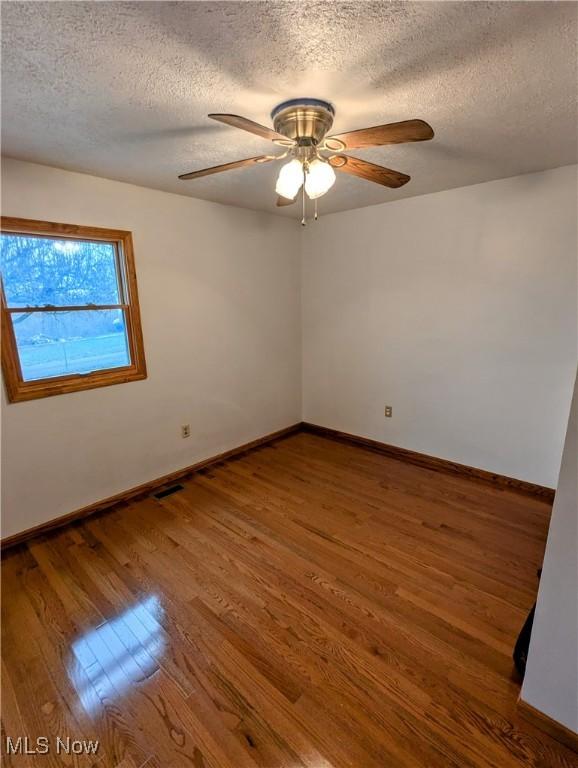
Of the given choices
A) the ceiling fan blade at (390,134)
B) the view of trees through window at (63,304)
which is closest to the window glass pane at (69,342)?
the view of trees through window at (63,304)

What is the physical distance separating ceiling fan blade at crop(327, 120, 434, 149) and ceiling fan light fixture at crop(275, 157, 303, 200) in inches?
8.0

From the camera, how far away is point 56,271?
2.32m

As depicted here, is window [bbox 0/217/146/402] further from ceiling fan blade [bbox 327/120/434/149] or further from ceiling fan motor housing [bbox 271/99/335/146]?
ceiling fan blade [bbox 327/120/434/149]

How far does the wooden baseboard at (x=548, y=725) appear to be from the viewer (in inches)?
47.9

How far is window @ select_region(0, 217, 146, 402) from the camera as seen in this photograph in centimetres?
215

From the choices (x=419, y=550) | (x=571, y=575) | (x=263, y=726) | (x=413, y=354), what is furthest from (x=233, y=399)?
(x=571, y=575)

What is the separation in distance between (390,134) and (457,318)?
200 centimetres

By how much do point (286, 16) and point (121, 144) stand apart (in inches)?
48.3

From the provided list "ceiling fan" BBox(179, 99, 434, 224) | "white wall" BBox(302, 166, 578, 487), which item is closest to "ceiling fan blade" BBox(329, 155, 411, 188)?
"ceiling fan" BBox(179, 99, 434, 224)

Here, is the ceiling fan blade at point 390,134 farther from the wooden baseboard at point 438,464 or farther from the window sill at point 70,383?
the wooden baseboard at point 438,464

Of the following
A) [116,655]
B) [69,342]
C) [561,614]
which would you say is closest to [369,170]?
[561,614]

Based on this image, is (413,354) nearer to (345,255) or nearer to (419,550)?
(345,255)

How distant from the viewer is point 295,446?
381cm

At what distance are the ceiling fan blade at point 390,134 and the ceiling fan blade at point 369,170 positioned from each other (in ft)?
0.55
